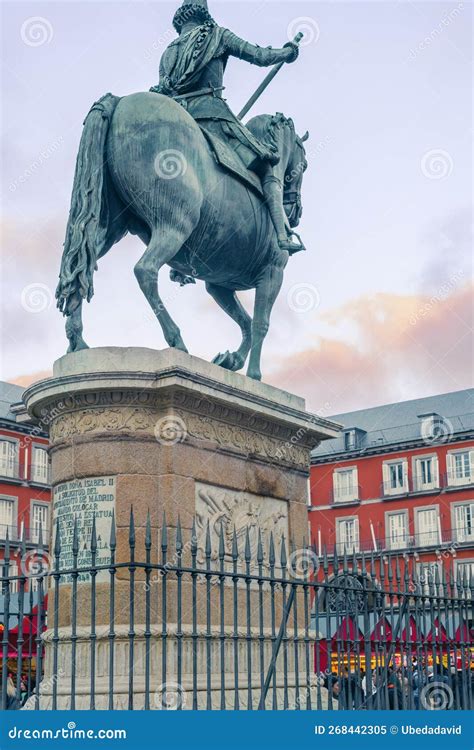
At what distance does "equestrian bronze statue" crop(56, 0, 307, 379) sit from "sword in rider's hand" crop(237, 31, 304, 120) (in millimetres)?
152

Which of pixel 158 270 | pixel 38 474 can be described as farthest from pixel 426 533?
pixel 158 270

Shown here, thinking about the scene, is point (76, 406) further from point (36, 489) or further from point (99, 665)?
point (36, 489)

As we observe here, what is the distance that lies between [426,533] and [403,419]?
30.1 ft

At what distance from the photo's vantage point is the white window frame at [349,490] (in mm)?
68062

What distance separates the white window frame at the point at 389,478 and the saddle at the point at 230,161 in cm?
5596

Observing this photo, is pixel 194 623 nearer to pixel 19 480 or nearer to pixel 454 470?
pixel 19 480

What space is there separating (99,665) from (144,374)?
2518mm

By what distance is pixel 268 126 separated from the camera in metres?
11.5

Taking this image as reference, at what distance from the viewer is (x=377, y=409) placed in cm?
7350

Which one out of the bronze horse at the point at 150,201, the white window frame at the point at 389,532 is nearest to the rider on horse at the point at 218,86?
the bronze horse at the point at 150,201

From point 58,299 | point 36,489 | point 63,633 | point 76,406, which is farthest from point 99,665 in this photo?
point 36,489

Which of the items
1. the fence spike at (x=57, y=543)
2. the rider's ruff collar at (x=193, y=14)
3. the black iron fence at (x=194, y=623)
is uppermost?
the rider's ruff collar at (x=193, y=14)

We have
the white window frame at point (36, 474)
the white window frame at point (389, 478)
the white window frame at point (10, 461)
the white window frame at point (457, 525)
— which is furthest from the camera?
the white window frame at point (389, 478)

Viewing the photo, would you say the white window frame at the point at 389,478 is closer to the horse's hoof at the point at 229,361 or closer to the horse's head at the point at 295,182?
the horse's head at the point at 295,182
